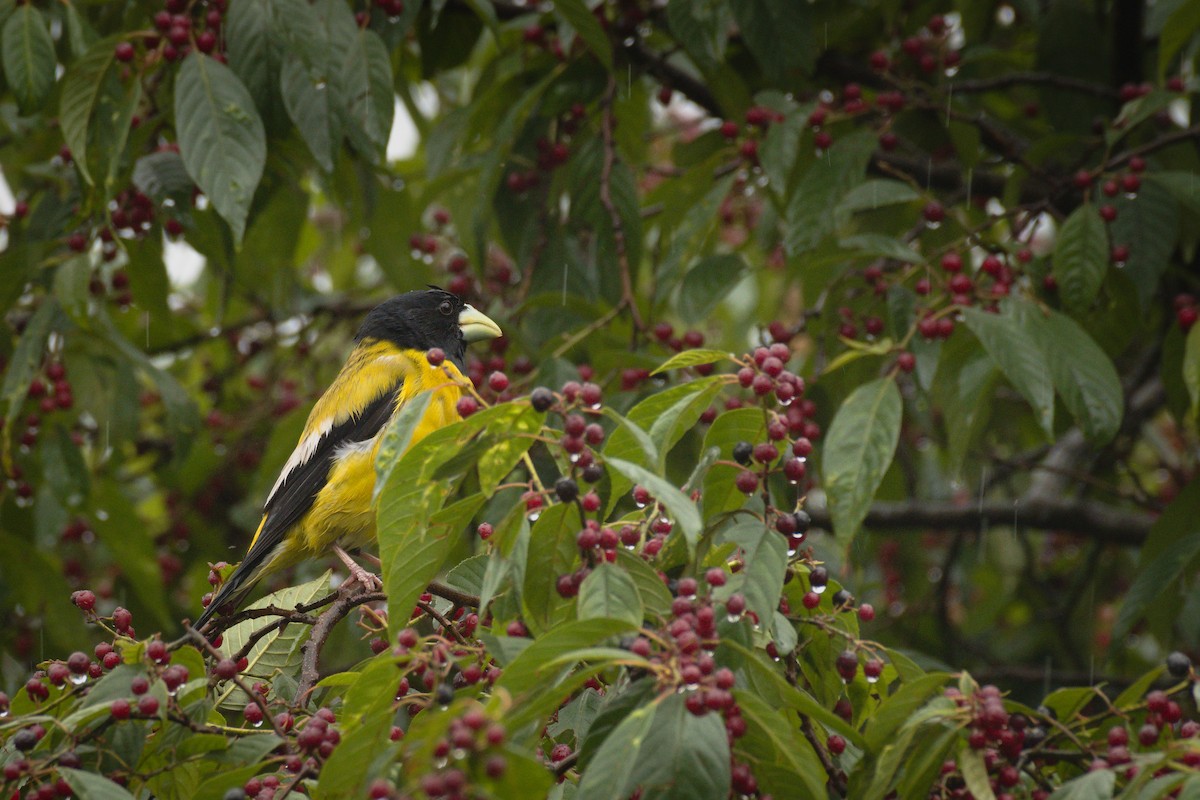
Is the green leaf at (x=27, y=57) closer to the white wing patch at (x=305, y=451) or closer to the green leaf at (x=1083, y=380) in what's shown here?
the white wing patch at (x=305, y=451)

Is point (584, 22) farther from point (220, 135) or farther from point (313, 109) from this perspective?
point (220, 135)

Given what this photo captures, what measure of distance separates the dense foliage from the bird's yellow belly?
380 mm

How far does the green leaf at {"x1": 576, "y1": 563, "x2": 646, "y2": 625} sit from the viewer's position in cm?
217

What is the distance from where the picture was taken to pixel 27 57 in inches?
157

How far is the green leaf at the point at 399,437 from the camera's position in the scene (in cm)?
235

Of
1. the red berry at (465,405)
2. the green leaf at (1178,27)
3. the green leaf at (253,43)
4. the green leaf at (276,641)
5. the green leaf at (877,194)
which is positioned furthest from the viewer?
the green leaf at (1178,27)

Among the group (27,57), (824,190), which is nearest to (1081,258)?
(824,190)

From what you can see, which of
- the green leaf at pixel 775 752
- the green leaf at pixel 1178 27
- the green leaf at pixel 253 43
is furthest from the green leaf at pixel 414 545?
the green leaf at pixel 1178 27

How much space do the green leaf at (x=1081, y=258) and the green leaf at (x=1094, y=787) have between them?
2041mm

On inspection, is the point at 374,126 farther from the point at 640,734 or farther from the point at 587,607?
the point at 640,734

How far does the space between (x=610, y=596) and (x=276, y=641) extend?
1.48 meters

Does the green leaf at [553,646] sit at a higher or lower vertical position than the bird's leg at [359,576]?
higher

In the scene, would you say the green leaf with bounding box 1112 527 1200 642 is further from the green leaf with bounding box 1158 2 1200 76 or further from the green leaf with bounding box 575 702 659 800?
the green leaf with bounding box 575 702 659 800

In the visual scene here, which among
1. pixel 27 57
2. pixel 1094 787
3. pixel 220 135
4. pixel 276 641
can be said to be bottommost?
pixel 1094 787
